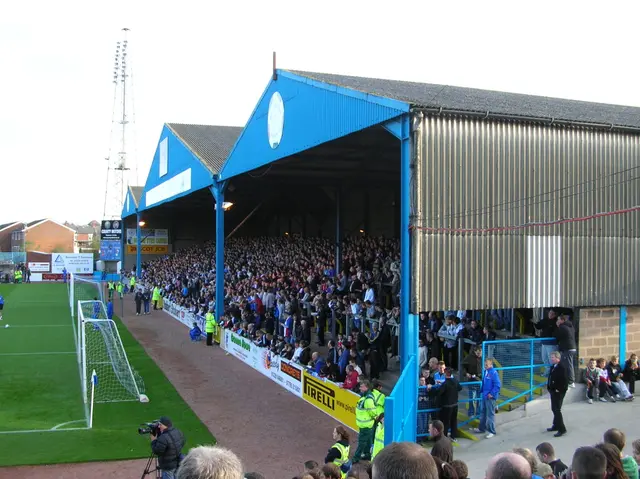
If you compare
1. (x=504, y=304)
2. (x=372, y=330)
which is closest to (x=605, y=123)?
(x=504, y=304)

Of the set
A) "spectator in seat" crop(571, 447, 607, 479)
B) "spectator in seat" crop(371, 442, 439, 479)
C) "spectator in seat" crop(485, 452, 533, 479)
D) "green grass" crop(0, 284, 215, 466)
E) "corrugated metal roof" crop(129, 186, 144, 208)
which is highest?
"corrugated metal roof" crop(129, 186, 144, 208)

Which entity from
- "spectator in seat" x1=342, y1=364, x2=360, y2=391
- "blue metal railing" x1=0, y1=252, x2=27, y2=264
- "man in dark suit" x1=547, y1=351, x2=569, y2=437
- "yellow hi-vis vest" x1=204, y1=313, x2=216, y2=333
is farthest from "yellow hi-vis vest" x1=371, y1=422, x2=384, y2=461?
"blue metal railing" x1=0, y1=252, x2=27, y2=264

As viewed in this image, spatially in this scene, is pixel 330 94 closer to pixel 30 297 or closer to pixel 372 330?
pixel 372 330

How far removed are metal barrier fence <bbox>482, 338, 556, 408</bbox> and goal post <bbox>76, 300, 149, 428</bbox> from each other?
29.7ft

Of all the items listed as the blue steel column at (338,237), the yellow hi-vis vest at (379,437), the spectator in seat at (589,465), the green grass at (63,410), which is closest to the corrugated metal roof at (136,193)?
the green grass at (63,410)

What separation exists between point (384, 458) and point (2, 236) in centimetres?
10941

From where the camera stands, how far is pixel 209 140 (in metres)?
33.7

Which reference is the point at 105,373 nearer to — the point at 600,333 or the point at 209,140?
the point at 600,333

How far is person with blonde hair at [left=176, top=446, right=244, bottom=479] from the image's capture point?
9.50 feet

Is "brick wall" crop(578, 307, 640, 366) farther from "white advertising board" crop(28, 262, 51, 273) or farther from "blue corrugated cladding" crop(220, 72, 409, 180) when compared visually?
"white advertising board" crop(28, 262, 51, 273)

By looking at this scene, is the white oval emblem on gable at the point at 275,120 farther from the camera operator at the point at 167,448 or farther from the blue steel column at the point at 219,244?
the camera operator at the point at 167,448

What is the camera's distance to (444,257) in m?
12.2

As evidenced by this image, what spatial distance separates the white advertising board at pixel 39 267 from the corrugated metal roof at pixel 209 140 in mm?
38270

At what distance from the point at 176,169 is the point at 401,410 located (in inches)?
1038
